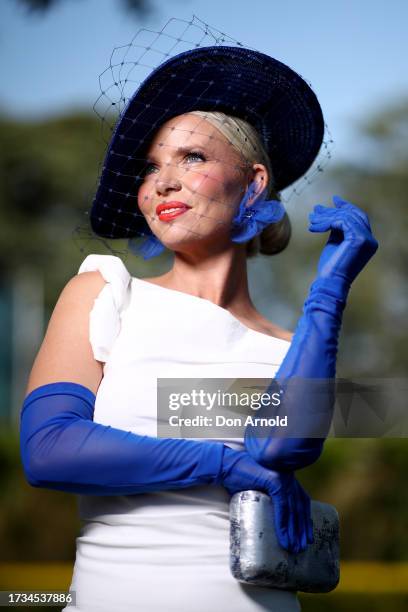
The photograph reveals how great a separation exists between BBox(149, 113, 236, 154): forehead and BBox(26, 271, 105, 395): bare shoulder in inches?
14.2

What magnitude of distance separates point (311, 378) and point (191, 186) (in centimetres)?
48

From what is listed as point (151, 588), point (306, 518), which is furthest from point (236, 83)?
point (151, 588)

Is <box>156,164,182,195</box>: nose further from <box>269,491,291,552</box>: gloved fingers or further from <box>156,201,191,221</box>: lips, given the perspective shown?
<box>269,491,291,552</box>: gloved fingers

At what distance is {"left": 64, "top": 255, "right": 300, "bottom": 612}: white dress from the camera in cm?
182

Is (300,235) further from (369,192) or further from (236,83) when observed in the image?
(236,83)

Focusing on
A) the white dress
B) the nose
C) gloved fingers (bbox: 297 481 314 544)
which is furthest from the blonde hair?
gloved fingers (bbox: 297 481 314 544)

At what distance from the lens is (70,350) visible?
191cm

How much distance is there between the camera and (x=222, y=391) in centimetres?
193

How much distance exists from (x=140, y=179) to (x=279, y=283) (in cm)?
1442

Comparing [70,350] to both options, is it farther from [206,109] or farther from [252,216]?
[206,109]

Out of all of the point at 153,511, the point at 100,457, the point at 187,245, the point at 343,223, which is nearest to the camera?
the point at 100,457

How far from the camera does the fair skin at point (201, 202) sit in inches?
80.1

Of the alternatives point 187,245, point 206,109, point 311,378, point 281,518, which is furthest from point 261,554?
point 206,109

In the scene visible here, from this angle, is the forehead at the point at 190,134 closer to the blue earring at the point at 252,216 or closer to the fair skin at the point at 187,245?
the fair skin at the point at 187,245
